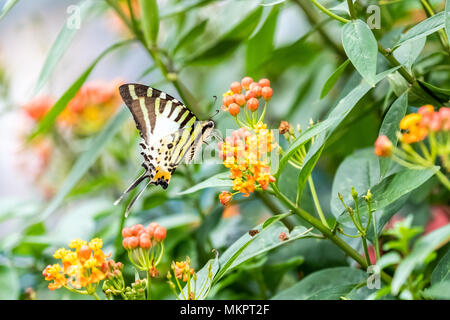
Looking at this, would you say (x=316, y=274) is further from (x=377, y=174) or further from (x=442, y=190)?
(x=442, y=190)

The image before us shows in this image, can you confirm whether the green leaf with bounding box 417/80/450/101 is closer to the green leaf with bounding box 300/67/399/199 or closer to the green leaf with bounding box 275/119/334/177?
the green leaf with bounding box 300/67/399/199

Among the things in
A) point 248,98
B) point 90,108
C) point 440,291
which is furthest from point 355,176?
point 90,108

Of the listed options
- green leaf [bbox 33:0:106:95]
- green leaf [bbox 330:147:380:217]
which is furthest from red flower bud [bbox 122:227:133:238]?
green leaf [bbox 33:0:106:95]

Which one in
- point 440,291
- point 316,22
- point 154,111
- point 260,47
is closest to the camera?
point 440,291

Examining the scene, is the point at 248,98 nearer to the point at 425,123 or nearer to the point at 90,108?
the point at 425,123

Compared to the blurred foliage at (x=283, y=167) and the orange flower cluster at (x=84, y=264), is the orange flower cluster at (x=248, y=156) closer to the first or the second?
the blurred foliage at (x=283, y=167)
